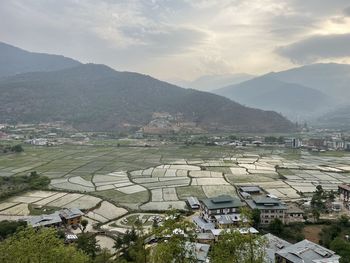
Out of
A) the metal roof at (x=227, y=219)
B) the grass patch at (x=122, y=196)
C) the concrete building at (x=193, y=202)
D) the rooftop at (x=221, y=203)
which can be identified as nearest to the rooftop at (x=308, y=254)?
the metal roof at (x=227, y=219)

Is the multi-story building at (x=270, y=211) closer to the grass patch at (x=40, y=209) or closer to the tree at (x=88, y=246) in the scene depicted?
the tree at (x=88, y=246)

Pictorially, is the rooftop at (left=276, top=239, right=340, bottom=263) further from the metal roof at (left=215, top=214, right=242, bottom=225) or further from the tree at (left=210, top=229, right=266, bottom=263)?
the tree at (left=210, top=229, right=266, bottom=263)

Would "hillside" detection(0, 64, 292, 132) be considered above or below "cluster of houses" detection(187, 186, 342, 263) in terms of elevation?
above

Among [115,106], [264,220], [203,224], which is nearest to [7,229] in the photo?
[203,224]

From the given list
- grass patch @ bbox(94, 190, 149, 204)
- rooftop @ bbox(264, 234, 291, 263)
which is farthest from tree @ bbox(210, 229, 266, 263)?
grass patch @ bbox(94, 190, 149, 204)

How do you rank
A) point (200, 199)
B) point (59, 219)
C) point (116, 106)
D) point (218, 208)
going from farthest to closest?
point (116, 106), point (200, 199), point (218, 208), point (59, 219)

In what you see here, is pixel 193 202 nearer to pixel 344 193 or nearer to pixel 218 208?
pixel 218 208
